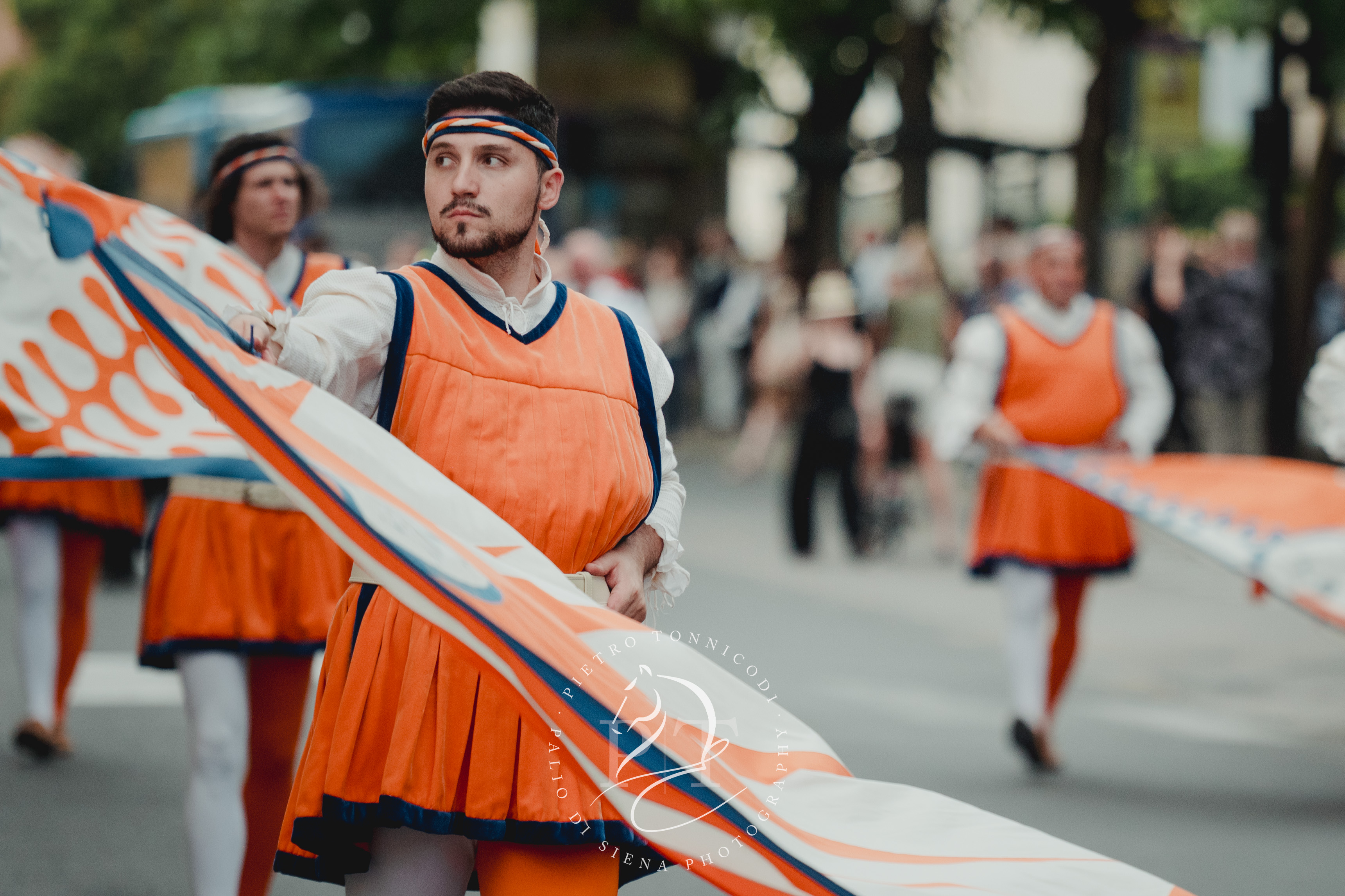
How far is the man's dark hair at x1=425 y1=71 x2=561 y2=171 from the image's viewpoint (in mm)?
2795

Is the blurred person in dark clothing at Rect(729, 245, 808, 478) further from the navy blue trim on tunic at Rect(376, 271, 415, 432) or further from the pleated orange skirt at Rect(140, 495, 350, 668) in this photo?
the navy blue trim on tunic at Rect(376, 271, 415, 432)

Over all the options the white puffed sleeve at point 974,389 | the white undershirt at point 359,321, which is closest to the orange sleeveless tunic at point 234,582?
the white undershirt at point 359,321

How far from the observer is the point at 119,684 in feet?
25.0

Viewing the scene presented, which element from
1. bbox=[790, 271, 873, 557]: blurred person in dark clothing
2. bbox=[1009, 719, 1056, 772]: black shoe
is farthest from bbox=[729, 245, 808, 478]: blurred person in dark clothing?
bbox=[1009, 719, 1056, 772]: black shoe

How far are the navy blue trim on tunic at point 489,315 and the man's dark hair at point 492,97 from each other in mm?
239

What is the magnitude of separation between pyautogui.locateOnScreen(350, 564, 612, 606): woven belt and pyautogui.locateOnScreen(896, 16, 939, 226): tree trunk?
16.4 metres

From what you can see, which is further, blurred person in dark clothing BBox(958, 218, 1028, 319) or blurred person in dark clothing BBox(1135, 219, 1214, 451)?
blurred person in dark clothing BBox(1135, 219, 1214, 451)

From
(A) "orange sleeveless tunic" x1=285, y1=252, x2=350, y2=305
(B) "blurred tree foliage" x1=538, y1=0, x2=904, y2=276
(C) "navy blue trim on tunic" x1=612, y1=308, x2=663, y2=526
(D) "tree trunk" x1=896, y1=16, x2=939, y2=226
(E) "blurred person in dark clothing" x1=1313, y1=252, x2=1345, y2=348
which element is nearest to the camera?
(C) "navy blue trim on tunic" x1=612, y1=308, x2=663, y2=526

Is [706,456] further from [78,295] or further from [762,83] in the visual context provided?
[78,295]

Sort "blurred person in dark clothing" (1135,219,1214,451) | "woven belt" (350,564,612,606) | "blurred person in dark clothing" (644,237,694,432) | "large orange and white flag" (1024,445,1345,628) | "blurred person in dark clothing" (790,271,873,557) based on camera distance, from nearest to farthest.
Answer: "woven belt" (350,564,612,606) < "large orange and white flag" (1024,445,1345,628) < "blurred person in dark clothing" (790,271,873,557) < "blurred person in dark clothing" (1135,219,1214,451) < "blurred person in dark clothing" (644,237,694,432)

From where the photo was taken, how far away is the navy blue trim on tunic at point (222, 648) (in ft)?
13.4

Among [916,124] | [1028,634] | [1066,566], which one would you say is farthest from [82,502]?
[916,124]

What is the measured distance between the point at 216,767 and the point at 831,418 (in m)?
8.43

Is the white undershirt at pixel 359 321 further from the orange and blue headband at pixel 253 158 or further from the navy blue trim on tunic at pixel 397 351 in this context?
the orange and blue headband at pixel 253 158
